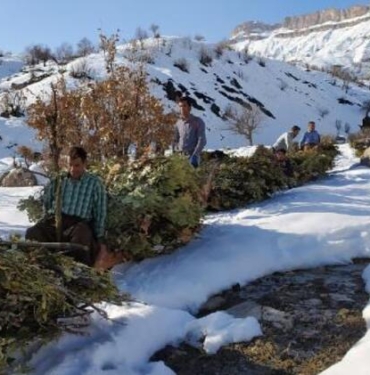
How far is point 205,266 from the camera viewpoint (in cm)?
520

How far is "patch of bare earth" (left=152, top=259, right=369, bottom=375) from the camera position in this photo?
11.5 feet

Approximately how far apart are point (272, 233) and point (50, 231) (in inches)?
88.7

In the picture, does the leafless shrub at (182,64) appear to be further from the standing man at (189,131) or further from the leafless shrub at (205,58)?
the standing man at (189,131)

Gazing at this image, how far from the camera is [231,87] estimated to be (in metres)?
54.6

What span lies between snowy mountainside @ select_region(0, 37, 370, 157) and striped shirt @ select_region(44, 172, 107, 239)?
3096 centimetres

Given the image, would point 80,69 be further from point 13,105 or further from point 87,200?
point 87,200

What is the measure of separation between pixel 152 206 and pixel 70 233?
3.21 feet

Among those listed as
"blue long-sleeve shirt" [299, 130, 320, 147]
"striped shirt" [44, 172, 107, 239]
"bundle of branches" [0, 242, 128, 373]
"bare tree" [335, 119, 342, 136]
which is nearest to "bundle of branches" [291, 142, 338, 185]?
"blue long-sleeve shirt" [299, 130, 320, 147]

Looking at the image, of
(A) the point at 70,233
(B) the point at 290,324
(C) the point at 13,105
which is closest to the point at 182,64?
(C) the point at 13,105

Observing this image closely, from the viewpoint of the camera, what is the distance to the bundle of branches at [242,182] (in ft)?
27.1

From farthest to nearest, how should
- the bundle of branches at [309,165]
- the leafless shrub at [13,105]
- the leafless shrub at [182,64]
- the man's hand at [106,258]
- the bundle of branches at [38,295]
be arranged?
the leafless shrub at [182,64], the leafless shrub at [13,105], the bundle of branches at [309,165], the man's hand at [106,258], the bundle of branches at [38,295]

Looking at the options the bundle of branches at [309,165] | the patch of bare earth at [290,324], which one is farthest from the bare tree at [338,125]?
the patch of bare earth at [290,324]

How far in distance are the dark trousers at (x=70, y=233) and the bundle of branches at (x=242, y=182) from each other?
3.13 metres

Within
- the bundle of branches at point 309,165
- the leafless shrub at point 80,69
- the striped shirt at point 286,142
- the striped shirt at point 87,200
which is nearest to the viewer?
→ the striped shirt at point 87,200
